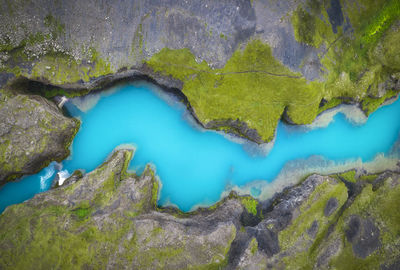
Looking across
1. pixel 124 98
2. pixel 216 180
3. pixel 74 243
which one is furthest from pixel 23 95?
pixel 216 180

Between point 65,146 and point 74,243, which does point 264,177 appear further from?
point 65,146

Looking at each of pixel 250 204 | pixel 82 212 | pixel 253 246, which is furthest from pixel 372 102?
pixel 82 212

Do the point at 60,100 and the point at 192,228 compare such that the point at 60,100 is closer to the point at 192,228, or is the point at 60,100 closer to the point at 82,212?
the point at 82,212

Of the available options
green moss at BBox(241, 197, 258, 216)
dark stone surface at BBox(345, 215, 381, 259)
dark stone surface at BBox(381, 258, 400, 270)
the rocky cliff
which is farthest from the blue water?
dark stone surface at BBox(381, 258, 400, 270)

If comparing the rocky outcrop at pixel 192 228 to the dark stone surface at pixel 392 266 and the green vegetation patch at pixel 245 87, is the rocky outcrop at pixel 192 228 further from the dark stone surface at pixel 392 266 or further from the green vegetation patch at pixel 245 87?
the green vegetation patch at pixel 245 87

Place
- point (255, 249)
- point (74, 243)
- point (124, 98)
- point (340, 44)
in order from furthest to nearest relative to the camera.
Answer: point (124, 98)
point (340, 44)
point (255, 249)
point (74, 243)

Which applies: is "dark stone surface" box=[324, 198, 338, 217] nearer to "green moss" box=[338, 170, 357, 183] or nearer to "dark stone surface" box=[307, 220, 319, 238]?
"dark stone surface" box=[307, 220, 319, 238]
